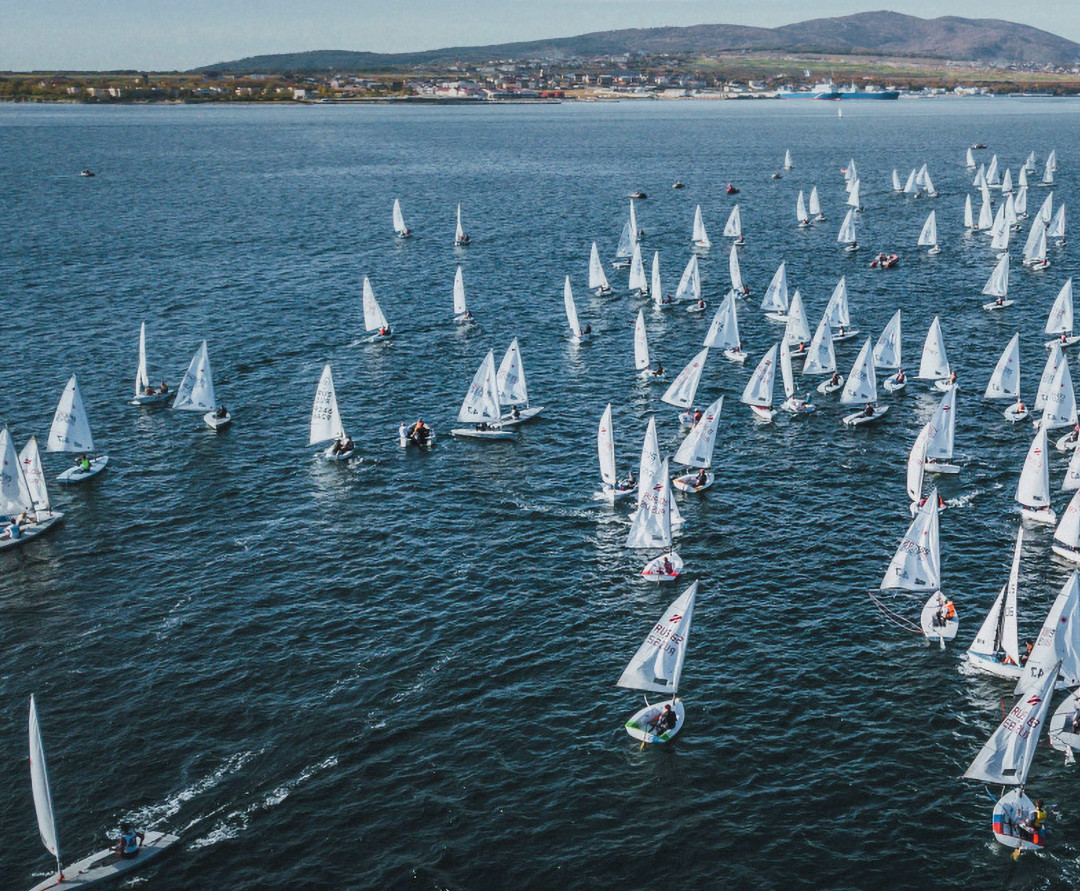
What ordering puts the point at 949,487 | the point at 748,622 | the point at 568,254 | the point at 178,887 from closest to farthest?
1. the point at 178,887
2. the point at 748,622
3. the point at 949,487
4. the point at 568,254

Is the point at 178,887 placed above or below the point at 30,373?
below

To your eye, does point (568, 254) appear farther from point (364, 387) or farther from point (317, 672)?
point (317, 672)

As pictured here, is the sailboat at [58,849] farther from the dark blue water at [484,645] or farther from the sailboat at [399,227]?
the sailboat at [399,227]

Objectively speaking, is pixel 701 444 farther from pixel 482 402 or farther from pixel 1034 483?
pixel 1034 483

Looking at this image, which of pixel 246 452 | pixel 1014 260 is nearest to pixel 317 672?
pixel 246 452

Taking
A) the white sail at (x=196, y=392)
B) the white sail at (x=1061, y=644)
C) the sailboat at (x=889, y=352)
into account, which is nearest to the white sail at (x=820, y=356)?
the sailboat at (x=889, y=352)

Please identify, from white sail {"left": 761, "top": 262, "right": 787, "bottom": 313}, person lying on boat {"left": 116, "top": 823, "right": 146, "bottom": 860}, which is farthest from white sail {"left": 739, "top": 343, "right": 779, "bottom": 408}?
person lying on boat {"left": 116, "top": 823, "right": 146, "bottom": 860}
